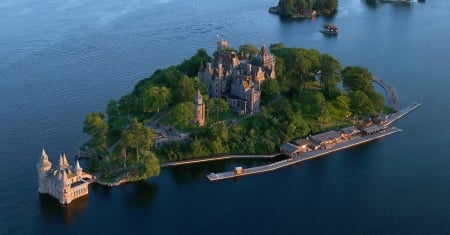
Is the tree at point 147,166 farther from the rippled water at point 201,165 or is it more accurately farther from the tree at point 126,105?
the tree at point 126,105

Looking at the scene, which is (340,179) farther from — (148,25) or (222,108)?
(148,25)

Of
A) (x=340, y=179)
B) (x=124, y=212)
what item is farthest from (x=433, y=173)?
(x=124, y=212)

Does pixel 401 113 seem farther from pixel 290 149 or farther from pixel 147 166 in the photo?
pixel 147 166

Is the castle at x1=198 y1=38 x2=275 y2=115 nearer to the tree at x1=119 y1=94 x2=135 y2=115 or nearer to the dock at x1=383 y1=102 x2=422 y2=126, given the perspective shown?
the tree at x1=119 y1=94 x2=135 y2=115

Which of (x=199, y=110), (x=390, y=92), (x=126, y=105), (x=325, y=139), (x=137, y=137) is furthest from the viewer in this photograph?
(x=390, y=92)

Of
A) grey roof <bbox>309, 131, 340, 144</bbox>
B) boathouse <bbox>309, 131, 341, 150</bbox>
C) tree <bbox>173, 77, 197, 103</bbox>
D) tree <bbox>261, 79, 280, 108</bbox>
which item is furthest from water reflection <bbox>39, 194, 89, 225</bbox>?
tree <bbox>261, 79, 280, 108</bbox>

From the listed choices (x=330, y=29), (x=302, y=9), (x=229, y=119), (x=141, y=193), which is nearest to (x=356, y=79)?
(x=229, y=119)
